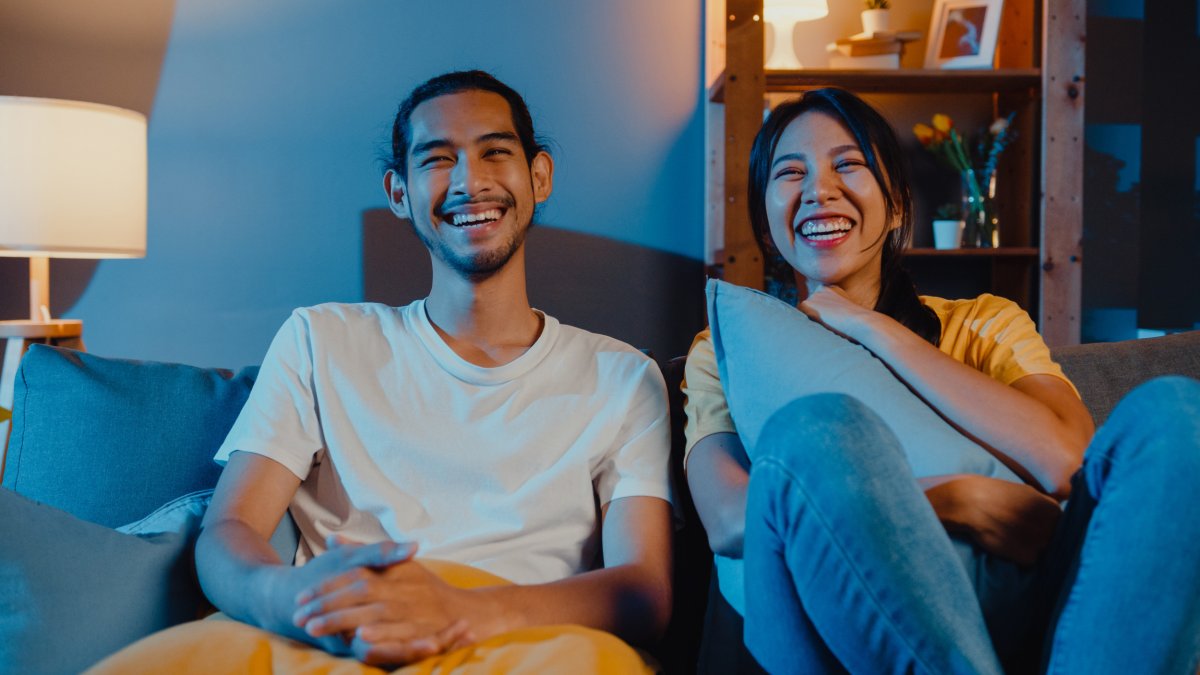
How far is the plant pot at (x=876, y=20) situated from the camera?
2.81 meters

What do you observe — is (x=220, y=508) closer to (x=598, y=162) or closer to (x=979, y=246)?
(x=598, y=162)

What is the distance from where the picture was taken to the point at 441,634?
3.42 ft

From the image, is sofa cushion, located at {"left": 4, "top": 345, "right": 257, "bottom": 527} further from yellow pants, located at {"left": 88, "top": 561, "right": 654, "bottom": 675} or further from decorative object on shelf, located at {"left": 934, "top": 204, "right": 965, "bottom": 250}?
decorative object on shelf, located at {"left": 934, "top": 204, "right": 965, "bottom": 250}

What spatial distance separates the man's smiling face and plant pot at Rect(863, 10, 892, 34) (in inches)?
64.3

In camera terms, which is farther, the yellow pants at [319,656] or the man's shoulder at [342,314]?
the man's shoulder at [342,314]

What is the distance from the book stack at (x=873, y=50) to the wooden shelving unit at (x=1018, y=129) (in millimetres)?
51

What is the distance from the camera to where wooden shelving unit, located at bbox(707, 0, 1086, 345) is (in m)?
2.58

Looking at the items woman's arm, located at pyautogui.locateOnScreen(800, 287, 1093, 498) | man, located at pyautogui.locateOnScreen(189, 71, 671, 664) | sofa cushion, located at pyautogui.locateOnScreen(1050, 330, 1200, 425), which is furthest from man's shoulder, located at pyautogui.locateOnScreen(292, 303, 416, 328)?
sofa cushion, located at pyautogui.locateOnScreen(1050, 330, 1200, 425)

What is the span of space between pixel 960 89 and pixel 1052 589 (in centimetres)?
229

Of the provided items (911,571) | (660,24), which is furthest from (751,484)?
(660,24)

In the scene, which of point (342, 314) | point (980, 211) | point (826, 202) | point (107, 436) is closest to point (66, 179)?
point (107, 436)

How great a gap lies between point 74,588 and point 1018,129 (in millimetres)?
2827

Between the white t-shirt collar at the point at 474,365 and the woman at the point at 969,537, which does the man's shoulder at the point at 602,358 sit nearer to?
the white t-shirt collar at the point at 474,365

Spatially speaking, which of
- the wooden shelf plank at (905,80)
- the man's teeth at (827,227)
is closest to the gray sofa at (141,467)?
the man's teeth at (827,227)
